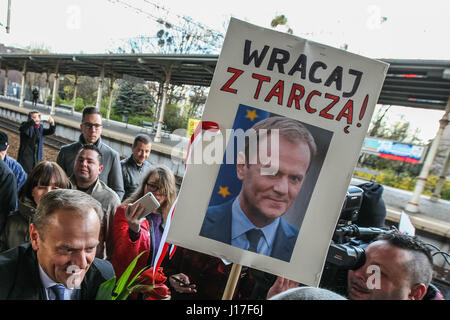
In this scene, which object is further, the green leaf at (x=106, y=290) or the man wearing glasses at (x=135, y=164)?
the man wearing glasses at (x=135, y=164)

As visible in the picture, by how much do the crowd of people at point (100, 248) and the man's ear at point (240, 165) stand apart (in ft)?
0.07

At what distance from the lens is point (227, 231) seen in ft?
3.29

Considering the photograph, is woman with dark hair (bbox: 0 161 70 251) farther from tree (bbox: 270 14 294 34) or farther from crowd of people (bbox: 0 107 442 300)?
tree (bbox: 270 14 294 34)

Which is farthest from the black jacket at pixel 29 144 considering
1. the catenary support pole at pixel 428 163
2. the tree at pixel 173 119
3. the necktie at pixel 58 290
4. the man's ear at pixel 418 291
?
the tree at pixel 173 119

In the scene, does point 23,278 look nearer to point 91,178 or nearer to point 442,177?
point 91,178

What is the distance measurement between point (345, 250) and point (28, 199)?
5.98 ft

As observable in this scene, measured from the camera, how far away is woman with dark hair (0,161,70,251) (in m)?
1.51

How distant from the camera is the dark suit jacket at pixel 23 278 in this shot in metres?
0.87

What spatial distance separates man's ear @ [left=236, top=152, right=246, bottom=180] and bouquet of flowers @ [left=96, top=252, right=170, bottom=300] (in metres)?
0.43

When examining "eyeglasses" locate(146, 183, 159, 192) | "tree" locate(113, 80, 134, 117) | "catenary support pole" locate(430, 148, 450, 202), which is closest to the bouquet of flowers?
"eyeglasses" locate(146, 183, 159, 192)

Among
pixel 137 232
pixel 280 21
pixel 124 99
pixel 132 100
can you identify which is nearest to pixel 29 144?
pixel 137 232

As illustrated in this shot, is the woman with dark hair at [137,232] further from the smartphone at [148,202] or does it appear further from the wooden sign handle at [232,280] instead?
the wooden sign handle at [232,280]

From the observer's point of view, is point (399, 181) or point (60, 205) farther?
point (399, 181)
